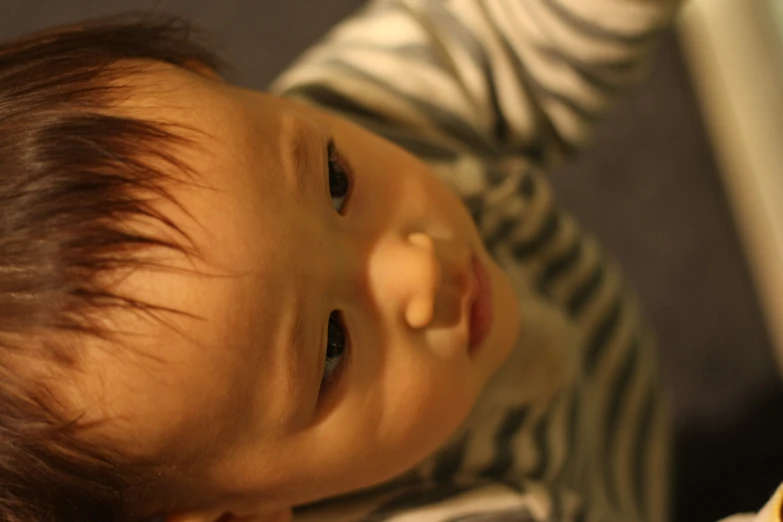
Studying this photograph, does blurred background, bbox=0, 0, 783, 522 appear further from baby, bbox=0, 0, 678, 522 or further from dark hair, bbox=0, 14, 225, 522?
dark hair, bbox=0, 14, 225, 522

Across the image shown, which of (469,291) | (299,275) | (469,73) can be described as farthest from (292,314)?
(469,73)

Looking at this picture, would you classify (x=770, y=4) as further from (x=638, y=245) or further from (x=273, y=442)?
(x=273, y=442)

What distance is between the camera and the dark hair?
355 millimetres

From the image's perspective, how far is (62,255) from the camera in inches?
14.1

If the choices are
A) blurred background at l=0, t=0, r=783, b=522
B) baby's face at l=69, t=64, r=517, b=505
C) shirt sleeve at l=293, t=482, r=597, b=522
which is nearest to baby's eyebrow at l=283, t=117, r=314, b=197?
baby's face at l=69, t=64, r=517, b=505

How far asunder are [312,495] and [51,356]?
18 cm

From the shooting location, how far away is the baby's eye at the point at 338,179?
44 centimetres

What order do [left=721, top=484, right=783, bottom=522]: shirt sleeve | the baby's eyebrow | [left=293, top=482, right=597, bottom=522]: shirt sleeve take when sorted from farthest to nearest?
[left=293, top=482, right=597, bottom=522]: shirt sleeve
the baby's eyebrow
[left=721, top=484, right=783, bottom=522]: shirt sleeve

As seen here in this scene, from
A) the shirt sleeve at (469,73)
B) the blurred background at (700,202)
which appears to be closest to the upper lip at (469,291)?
the shirt sleeve at (469,73)

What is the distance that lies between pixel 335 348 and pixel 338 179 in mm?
99

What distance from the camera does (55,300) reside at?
1.16 ft

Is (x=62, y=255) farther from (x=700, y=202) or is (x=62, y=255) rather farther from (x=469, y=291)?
(x=700, y=202)

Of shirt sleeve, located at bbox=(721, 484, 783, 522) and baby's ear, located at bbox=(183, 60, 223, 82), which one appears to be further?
baby's ear, located at bbox=(183, 60, 223, 82)

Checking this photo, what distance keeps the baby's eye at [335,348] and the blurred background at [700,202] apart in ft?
1.67
